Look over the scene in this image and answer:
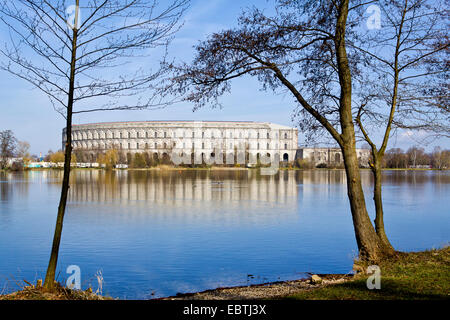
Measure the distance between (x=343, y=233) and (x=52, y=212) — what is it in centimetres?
1194

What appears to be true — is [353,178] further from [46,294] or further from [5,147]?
[5,147]

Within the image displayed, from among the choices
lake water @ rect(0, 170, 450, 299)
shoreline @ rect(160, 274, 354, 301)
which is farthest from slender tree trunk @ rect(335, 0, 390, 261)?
lake water @ rect(0, 170, 450, 299)

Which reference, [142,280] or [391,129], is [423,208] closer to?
[391,129]

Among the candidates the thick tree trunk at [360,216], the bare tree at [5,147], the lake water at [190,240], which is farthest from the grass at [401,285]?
the bare tree at [5,147]

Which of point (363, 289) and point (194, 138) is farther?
point (194, 138)

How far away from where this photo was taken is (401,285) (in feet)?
18.1

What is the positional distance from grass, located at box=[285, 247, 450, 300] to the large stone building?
89.9 m

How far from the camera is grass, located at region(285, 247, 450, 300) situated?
16.6 feet

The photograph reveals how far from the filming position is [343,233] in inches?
520

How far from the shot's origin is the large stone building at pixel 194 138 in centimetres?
10162

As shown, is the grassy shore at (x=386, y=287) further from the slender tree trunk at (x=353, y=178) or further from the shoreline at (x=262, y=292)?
the slender tree trunk at (x=353, y=178)

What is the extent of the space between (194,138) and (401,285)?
100763 mm

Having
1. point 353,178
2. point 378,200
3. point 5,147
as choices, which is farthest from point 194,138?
point 353,178

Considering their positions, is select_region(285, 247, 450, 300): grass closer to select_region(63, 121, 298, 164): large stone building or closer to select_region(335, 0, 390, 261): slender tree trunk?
select_region(335, 0, 390, 261): slender tree trunk
